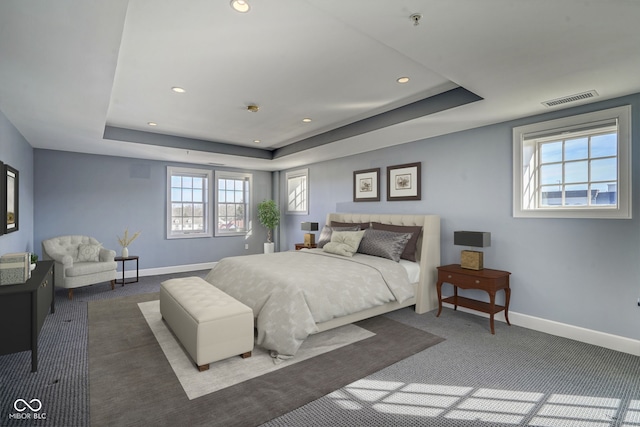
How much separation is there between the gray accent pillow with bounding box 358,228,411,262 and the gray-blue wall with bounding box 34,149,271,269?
13.2 feet

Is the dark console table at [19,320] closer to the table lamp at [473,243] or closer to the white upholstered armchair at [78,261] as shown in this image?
the white upholstered armchair at [78,261]

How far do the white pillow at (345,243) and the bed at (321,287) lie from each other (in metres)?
0.11

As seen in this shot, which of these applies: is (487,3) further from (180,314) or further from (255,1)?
(180,314)

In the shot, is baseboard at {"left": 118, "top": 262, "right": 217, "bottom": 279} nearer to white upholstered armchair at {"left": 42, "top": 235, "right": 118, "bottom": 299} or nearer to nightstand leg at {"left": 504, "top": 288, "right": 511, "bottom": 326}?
white upholstered armchair at {"left": 42, "top": 235, "right": 118, "bottom": 299}

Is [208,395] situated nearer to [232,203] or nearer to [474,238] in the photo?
[474,238]

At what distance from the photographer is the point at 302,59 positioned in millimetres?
2662

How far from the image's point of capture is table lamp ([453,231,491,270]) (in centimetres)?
353

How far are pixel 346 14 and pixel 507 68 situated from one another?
1385mm

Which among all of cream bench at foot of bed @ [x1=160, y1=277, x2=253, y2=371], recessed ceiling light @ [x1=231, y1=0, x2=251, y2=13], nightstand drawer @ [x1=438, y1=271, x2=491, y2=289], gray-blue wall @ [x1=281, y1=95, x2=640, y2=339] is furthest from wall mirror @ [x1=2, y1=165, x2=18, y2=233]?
nightstand drawer @ [x1=438, y1=271, x2=491, y2=289]

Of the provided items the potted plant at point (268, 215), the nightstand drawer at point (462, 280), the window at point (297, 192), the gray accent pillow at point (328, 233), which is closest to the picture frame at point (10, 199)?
the gray accent pillow at point (328, 233)

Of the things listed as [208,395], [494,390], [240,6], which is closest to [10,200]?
→ [208,395]

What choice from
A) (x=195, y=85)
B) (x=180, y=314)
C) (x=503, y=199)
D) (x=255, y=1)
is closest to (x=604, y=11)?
(x=255, y=1)

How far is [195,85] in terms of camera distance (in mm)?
3215

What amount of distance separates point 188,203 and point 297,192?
7.91ft
